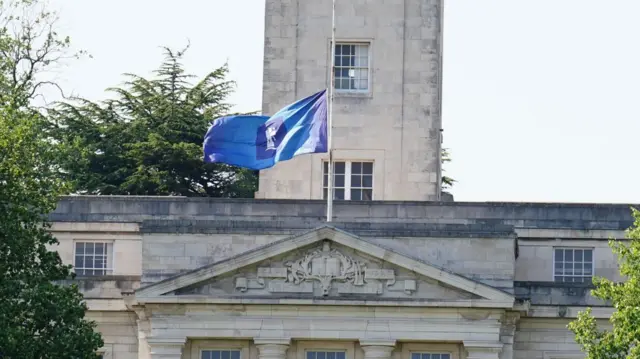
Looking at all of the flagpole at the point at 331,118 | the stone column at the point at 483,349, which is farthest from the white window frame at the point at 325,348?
the flagpole at the point at 331,118

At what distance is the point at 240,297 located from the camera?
3351 inches

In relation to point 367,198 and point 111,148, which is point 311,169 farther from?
point 111,148

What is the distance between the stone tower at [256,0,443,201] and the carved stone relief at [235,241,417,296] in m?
7.84

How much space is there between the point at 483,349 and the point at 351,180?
32.2 feet

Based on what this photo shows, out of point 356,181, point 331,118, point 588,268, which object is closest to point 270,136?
point 331,118

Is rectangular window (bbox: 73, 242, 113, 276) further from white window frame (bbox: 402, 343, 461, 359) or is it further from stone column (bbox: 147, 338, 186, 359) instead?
white window frame (bbox: 402, 343, 461, 359)

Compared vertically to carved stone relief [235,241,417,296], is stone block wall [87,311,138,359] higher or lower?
lower

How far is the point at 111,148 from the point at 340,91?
712 inches

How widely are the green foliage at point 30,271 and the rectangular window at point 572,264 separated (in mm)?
16267

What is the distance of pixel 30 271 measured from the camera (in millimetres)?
79625

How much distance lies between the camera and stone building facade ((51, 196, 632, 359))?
8488cm

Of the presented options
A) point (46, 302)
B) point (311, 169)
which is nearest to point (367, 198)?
point (311, 169)

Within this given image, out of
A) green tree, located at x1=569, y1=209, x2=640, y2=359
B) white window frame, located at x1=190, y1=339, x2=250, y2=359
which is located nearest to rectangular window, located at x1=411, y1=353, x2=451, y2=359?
white window frame, located at x1=190, y1=339, x2=250, y2=359

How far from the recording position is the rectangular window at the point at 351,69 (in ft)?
306
